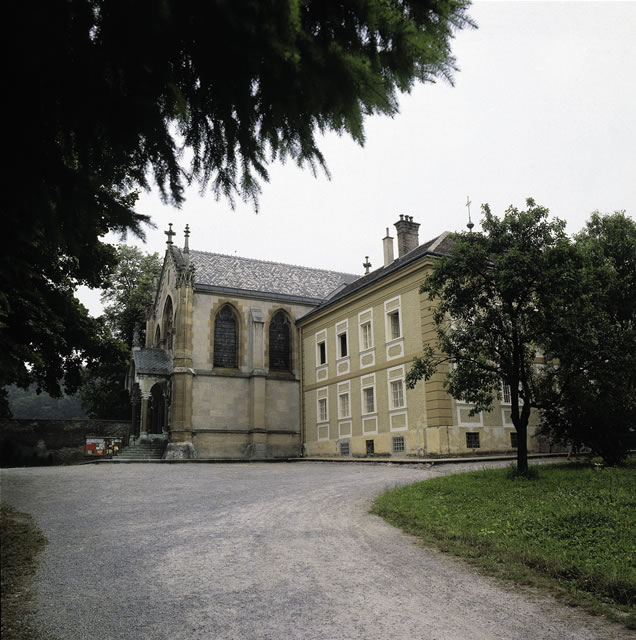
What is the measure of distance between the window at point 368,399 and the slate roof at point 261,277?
11520 millimetres

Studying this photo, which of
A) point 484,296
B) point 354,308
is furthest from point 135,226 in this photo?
point 354,308

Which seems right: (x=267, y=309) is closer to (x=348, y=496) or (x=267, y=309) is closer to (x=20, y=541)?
(x=348, y=496)

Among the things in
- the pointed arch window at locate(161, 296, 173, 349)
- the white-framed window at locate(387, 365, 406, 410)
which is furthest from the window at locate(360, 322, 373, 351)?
the pointed arch window at locate(161, 296, 173, 349)

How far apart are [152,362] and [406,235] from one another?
16.9 metres

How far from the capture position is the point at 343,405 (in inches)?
1270

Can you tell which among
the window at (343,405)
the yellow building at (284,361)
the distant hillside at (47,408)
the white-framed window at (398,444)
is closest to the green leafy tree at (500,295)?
the yellow building at (284,361)

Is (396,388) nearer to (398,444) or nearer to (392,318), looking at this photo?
(398,444)

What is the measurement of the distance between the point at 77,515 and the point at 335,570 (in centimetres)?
622

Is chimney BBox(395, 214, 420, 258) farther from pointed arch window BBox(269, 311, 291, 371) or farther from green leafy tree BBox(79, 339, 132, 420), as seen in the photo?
green leafy tree BBox(79, 339, 132, 420)

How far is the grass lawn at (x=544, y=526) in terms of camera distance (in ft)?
21.7

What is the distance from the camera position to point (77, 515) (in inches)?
439

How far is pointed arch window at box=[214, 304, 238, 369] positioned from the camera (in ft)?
121

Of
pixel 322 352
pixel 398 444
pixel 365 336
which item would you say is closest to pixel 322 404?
pixel 322 352

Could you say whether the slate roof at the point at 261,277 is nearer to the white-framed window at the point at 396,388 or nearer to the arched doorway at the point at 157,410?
the arched doorway at the point at 157,410
